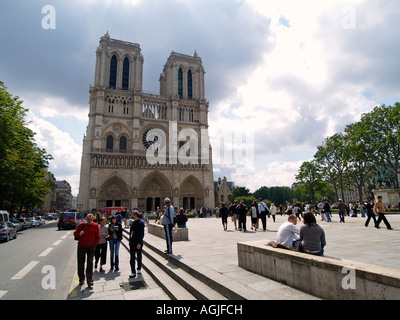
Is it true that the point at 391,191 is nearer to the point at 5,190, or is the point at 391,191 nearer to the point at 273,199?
the point at 5,190

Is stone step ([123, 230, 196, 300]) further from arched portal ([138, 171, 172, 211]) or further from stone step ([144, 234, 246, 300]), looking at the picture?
arched portal ([138, 171, 172, 211])

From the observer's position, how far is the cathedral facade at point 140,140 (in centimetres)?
3469

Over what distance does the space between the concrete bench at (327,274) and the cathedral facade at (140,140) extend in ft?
108

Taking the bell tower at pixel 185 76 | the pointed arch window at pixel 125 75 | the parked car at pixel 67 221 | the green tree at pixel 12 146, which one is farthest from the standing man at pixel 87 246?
the bell tower at pixel 185 76

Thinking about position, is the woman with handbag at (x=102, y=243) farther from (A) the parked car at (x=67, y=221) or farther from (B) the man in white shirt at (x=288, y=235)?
(A) the parked car at (x=67, y=221)

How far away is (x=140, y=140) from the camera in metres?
38.2

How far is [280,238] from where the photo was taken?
4074 millimetres

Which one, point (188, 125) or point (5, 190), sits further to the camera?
point (188, 125)

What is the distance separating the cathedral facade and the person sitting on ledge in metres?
33.1
